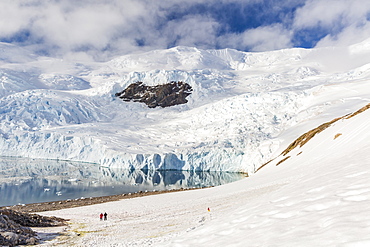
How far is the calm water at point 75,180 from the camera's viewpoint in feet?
Answer: 107

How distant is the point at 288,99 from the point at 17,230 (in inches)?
2189

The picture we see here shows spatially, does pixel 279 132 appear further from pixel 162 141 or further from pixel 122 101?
pixel 122 101

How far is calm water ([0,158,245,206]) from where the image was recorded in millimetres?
32656

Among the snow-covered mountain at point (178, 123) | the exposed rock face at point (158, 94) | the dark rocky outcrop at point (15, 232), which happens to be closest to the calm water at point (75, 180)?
the snow-covered mountain at point (178, 123)

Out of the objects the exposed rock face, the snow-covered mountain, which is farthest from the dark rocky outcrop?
the exposed rock face

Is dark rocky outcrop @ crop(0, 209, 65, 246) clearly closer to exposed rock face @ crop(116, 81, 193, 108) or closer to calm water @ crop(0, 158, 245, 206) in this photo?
calm water @ crop(0, 158, 245, 206)

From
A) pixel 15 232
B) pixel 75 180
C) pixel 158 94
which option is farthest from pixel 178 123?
pixel 15 232

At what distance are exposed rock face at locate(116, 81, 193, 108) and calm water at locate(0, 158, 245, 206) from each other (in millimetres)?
42750

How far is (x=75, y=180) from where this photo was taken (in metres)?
39.2

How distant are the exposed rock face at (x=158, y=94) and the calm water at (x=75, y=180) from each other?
4275 cm

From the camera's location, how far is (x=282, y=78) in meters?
100

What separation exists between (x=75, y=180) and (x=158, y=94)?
63.7 meters

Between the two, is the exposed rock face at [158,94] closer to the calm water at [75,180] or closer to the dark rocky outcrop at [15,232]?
the calm water at [75,180]

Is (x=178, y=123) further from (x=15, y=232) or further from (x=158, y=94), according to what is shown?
(x=15, y=232)
